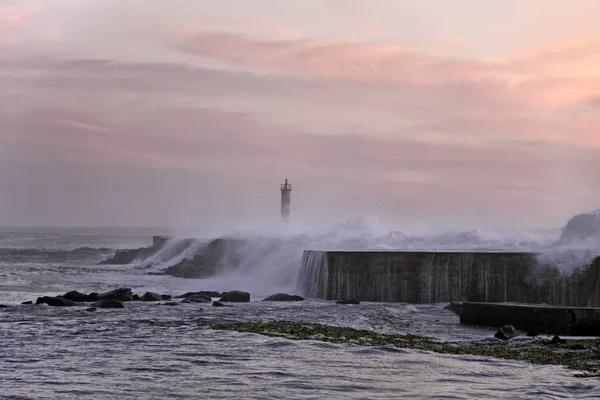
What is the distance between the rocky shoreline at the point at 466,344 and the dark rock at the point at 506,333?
284 mm

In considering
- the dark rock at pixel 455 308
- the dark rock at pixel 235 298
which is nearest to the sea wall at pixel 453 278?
the dark rock at pixel 455 308

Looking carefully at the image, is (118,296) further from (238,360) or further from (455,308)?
(238,360)

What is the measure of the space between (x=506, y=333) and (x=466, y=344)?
136 cm

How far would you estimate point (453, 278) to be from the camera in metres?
25.0

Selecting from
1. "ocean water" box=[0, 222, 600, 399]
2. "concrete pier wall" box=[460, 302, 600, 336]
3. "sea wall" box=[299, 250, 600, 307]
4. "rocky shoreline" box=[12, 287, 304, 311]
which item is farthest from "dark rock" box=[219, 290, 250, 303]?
"concrete pier wall" box=[460, 302, 600, 336]

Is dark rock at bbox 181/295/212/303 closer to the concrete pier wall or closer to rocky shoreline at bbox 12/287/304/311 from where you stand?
rocky shoreline at bbox 12/287/304/311

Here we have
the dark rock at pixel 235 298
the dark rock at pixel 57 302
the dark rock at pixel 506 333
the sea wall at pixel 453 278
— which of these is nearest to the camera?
the dark rock at pixel 506 333

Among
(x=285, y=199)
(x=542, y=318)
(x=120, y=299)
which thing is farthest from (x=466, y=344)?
(x=285, y=199)

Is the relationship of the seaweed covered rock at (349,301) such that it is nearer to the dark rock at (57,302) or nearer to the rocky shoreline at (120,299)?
the rocky shoreline at (120,299)

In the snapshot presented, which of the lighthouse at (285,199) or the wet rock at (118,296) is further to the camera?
the lighthouse at (285,199)

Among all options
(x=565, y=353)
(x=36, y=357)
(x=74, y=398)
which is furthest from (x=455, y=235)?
(x=74, y=398)

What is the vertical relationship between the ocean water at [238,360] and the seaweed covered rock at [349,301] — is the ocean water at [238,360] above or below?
below

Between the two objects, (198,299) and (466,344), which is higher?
(198,299)

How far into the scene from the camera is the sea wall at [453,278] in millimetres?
24156
